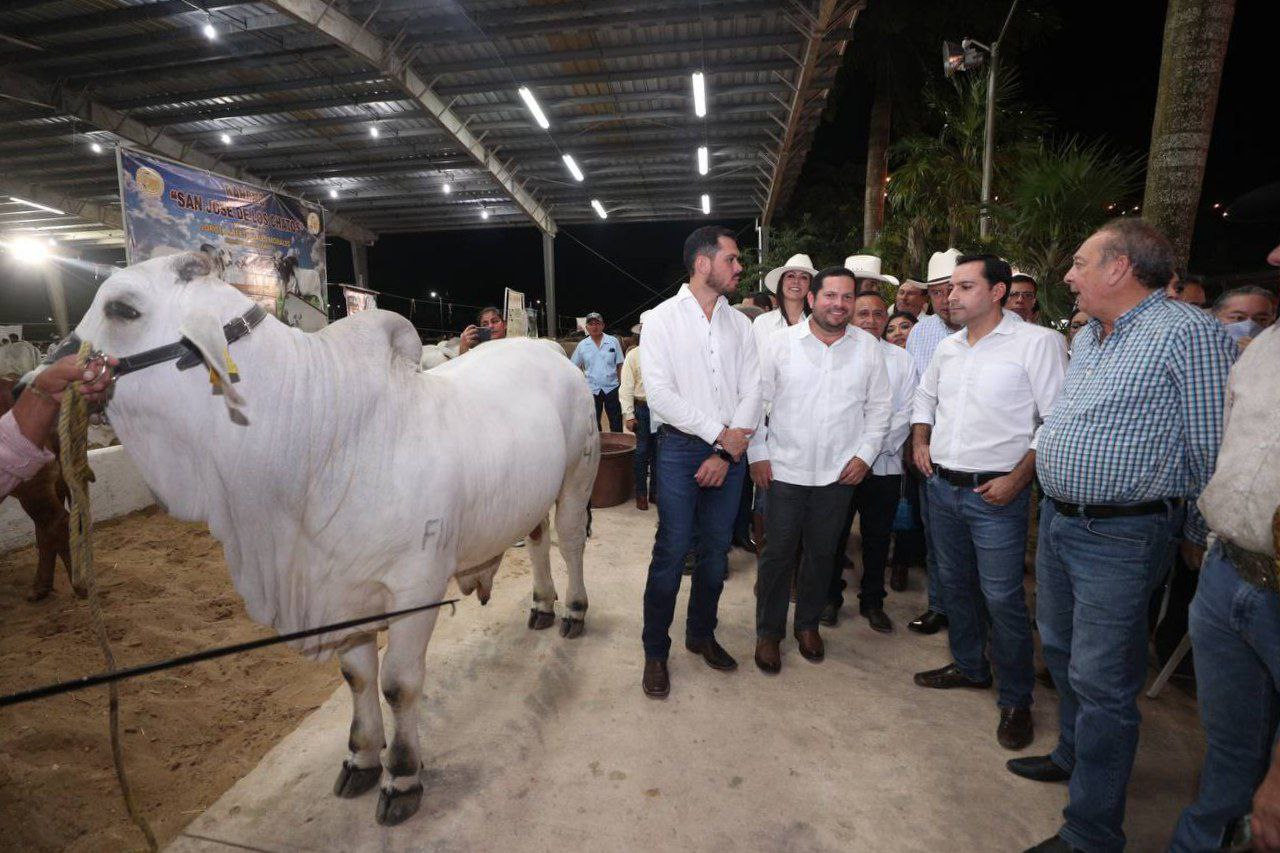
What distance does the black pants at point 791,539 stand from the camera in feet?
10.7

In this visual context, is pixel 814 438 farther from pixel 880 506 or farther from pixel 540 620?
pixel 540 620

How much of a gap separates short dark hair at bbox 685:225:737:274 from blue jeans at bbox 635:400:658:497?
291 cm

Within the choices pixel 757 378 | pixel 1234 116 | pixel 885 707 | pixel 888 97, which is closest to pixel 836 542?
pixel 885 707

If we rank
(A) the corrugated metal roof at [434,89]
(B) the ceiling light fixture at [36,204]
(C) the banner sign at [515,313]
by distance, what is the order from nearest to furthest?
1. (A) the corrugated metal roof at [434,89]
2. (C) the banner sign at [515,313]
3. (B) the ceiling light fixture at [36,204]

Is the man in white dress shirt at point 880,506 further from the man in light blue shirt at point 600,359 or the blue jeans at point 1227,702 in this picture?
the man in light blue shirt at point 600,359

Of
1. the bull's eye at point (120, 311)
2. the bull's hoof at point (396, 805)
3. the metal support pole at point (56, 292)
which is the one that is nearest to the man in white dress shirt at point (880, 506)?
the bull's hoof at point (396, 805)

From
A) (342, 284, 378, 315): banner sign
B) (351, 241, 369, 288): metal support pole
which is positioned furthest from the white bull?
(351, 241, 369, 288): metal support pole

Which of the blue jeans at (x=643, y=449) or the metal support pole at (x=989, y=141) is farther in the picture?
the metal support pole at (x=989, y=141)

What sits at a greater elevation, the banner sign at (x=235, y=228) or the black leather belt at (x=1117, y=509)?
the banner sign at (x=235, y=228)

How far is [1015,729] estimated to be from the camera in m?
2.68

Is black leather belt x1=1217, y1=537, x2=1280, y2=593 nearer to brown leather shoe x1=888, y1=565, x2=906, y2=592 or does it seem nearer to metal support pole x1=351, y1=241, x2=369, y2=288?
brown leather shoe x1=888, y1=565, x2=906, y2=592

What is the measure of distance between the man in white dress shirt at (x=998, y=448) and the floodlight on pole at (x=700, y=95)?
772cm

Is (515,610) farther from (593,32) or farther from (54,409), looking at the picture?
(593,32)

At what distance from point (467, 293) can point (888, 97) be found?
104 feet
